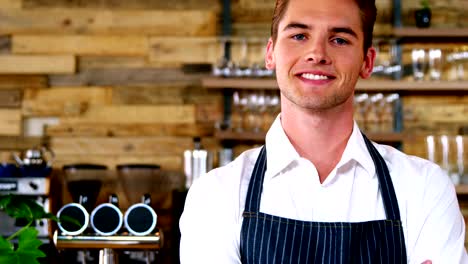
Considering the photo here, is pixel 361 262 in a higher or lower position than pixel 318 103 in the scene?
lower

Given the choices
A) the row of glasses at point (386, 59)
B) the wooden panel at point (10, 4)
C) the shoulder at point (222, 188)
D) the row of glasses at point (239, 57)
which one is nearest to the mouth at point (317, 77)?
the shoulder at point (222, 188)

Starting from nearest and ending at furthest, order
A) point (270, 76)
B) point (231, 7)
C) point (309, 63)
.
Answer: point (309, 63) < point (270, 76) < point (231, 7)

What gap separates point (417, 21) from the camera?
5.04m

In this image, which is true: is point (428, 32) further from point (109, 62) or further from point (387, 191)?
point (387, 191)

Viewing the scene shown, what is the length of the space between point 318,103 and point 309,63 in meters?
0.07

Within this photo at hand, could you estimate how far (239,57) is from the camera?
5.15 metres

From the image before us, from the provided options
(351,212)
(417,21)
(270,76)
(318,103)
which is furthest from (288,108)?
(417,21)

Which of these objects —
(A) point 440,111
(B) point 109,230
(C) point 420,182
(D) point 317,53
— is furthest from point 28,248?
(A) point 440,111

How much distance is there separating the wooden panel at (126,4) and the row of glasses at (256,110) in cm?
65

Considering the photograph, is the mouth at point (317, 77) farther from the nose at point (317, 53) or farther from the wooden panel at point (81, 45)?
the wooden panel at point (81, 45)

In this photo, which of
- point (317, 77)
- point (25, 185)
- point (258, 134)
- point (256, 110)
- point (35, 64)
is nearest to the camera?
point (317, 77)

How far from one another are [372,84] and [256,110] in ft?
2.31

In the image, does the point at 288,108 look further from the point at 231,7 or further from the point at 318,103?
the point at 231,7

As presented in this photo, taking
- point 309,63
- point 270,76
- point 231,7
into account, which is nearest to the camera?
point 309,63
